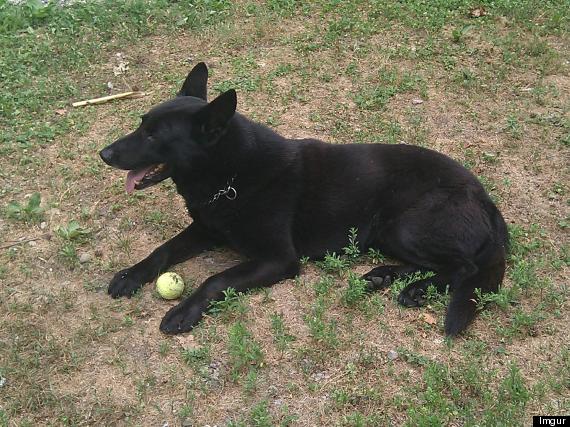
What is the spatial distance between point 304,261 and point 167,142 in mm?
1141

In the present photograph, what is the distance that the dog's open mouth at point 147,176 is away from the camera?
13.6ft

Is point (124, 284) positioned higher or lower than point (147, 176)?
lower

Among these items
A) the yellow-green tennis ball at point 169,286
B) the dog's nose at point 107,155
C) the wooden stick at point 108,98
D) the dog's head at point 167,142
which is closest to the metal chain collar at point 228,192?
the dog's head at point 167,142

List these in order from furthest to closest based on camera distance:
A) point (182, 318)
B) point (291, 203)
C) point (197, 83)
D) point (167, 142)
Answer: point (197, 83), point (291, 203), point (167, 142), point (182, 318)

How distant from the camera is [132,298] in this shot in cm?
412

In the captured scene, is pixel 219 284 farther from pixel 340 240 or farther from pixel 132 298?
pixel 340 240

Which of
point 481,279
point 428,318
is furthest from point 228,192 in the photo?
point 481,279

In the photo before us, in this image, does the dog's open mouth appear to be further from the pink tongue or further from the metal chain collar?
the metal chain collar

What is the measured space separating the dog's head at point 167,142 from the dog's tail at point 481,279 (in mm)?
1681

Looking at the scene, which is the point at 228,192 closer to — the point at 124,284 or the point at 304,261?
the point at 304,261

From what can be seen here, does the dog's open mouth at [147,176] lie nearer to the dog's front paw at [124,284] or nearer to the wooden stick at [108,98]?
the dog's front paw at [124,284]

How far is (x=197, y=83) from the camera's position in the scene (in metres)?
4.55

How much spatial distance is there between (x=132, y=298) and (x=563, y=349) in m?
2.46

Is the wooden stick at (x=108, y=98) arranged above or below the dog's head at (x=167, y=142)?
below
